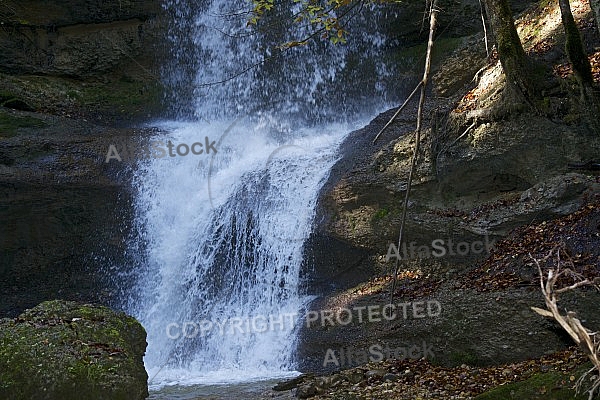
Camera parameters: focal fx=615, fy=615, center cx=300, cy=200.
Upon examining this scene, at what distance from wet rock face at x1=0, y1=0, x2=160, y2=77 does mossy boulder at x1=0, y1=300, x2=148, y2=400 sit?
43.7ft

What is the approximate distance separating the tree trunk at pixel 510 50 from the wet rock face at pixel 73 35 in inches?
461

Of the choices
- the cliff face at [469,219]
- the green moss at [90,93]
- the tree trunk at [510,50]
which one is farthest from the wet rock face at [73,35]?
the tree trunk at [510,50]

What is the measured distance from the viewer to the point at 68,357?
583 cm

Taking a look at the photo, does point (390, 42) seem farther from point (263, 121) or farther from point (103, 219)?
point (103, 219)

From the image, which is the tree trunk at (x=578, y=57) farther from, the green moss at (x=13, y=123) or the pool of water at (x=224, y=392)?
the green moss at (x=13, y=123)

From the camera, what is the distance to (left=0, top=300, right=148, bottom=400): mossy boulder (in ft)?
18.4

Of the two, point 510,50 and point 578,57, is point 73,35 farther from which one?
point 578,57

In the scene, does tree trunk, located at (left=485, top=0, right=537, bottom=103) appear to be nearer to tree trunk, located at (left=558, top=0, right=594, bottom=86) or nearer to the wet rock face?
tree trunk, located at (left=558, top=0, right=594, bottom=86)

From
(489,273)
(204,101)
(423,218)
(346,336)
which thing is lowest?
(346,336)

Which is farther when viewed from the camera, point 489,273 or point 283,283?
point 283,283

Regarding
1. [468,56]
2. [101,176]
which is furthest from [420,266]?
[101,176]

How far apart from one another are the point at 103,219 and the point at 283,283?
4587 millimetres

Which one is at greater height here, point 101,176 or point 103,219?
point 101,176

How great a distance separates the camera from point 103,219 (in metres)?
13.5
